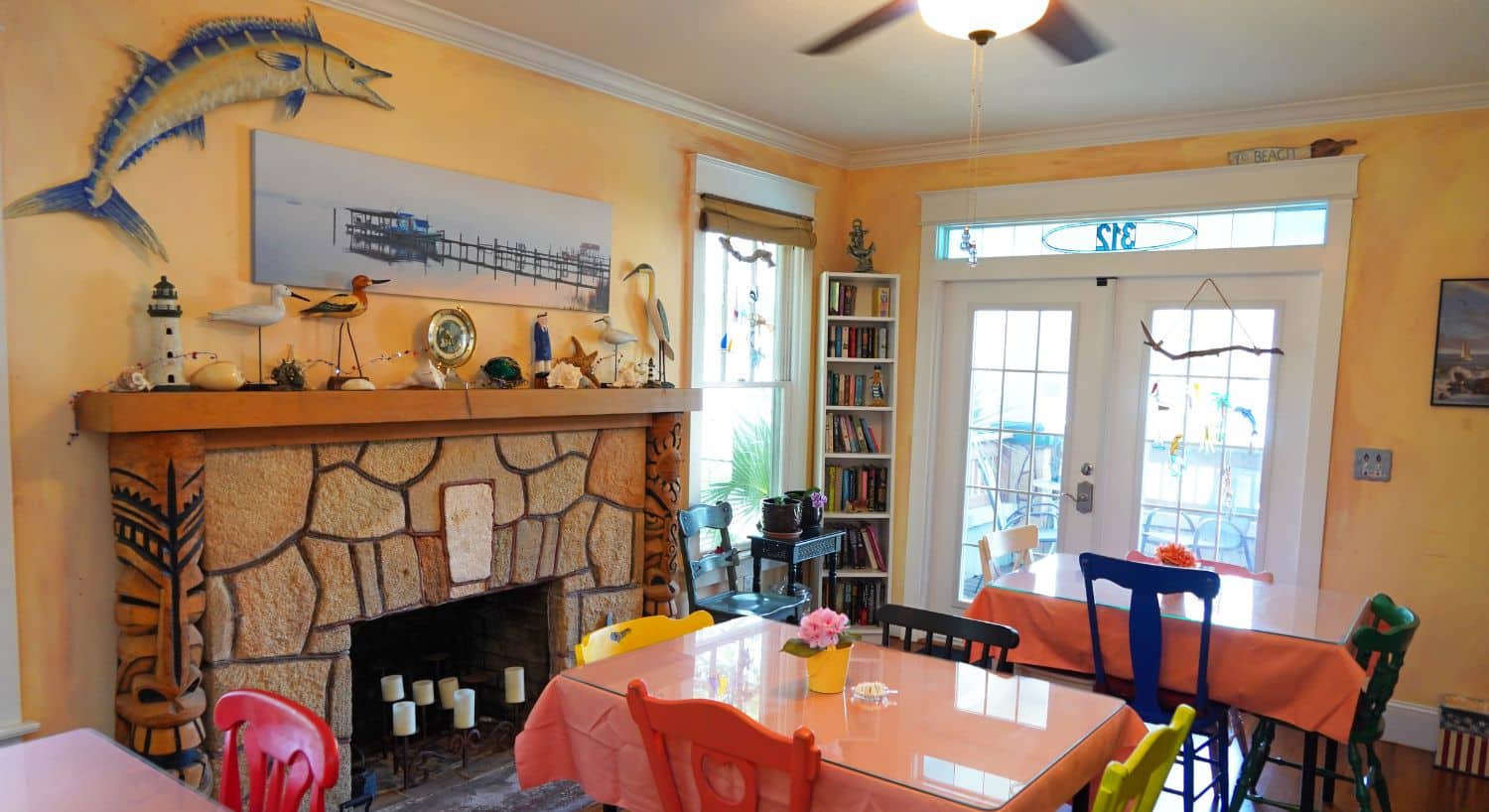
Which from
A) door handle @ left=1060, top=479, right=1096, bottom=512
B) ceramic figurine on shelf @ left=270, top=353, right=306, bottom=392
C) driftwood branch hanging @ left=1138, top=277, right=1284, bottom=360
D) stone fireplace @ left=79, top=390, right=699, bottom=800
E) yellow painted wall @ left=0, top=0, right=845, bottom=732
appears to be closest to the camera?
yellow painted wall @ left=0, top=0, right=845, bottom=732

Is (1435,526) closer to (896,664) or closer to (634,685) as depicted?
(896,664)

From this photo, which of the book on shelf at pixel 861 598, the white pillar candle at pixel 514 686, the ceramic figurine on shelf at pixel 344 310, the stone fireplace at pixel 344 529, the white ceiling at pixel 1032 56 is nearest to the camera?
the stone fireplace at pixel 344 529

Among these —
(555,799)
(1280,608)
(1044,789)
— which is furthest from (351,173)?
(1280,608)

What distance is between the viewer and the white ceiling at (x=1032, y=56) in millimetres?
2904

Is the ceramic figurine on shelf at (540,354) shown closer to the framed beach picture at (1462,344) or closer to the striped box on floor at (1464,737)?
the framed beach picture at (1462,344)

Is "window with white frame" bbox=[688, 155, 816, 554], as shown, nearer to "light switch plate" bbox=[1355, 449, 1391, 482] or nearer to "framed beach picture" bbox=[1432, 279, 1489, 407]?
"light switch plate" bbox=[1355, 449, 1391, 482]

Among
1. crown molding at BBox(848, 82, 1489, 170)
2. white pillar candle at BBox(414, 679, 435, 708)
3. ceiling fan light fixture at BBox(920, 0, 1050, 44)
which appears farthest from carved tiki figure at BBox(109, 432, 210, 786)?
crown molding at BBox(848, 82, 1489, 170)

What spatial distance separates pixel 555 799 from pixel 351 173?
215 cm

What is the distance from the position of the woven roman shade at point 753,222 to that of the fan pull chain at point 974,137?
83 centimetres

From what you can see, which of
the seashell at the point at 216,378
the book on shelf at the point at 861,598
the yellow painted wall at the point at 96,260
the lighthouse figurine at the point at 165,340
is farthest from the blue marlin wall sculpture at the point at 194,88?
the book on shelf at the point at 861,598

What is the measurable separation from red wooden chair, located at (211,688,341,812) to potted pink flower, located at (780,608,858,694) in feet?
3.30

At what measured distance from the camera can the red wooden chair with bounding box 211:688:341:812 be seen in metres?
1.58

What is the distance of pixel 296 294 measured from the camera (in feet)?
9.00

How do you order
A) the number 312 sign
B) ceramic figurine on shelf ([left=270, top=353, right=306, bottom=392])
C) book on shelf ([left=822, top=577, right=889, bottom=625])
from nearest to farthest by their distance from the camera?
ceramic figurine on shelf ([left=270, top=353, right=306, bottom=392]) < the number 312 sign < book on shelf ([left=822, top=577, right=889, bottom=625])
